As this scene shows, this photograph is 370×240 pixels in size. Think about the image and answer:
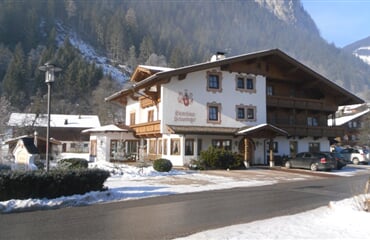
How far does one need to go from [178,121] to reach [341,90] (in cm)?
1699

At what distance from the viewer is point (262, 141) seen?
117ft

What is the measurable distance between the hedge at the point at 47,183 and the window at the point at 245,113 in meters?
21.2

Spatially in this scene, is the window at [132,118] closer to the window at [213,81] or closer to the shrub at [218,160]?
the window at [213,81]

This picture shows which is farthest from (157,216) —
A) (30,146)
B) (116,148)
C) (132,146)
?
(132,146)

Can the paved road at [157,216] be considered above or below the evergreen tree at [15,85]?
below

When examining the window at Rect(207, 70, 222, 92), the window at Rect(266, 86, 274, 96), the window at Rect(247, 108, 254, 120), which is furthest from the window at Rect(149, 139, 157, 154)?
the window at Rect(266, 86, 274, 96)

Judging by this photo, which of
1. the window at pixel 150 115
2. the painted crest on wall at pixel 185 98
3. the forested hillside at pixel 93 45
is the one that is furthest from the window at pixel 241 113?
the forested hillside at pixel 93 45

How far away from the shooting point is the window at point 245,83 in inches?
1371

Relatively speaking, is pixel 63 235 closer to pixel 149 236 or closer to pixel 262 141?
pixel 149 236

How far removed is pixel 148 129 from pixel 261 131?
30.3ft

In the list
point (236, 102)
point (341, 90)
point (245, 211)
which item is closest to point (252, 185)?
point (245, 211)

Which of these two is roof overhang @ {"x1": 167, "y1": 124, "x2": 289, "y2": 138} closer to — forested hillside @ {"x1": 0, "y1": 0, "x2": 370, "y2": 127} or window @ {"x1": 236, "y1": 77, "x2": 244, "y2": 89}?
window @ {"x1": 236, "y1": 77, "x2": 244, "y2": 89}

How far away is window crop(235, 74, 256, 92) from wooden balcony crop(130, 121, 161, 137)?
784 cm

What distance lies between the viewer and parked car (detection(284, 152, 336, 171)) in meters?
30.1
